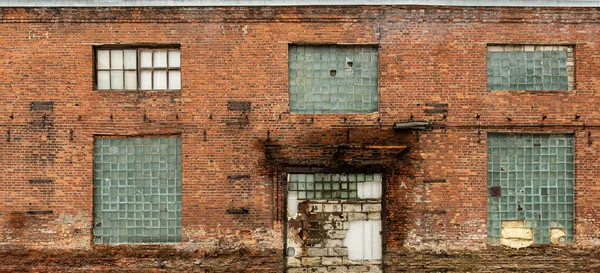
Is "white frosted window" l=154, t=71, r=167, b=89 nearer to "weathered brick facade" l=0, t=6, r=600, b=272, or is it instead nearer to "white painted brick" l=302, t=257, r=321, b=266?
"weathered brick facade" l=0, t=6, r=600, b=272

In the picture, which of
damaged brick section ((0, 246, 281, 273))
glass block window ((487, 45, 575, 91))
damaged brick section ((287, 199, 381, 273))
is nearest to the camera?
damaged brick section ((0, 246, 281, 273))

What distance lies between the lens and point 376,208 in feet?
37.6

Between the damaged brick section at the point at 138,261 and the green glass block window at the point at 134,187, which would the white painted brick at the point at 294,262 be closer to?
the damaged brick section at the point at 138,261

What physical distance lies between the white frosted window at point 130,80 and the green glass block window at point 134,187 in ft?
3.99

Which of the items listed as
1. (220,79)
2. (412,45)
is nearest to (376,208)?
(412,45)

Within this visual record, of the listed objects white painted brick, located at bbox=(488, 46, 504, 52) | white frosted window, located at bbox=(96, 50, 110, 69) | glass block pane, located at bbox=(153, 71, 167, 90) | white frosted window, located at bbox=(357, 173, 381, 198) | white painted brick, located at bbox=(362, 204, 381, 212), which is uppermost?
white painted brick, located at bbox=(488, 46, 504, 52)

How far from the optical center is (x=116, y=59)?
456 inches

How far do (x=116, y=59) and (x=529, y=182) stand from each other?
9.87 m

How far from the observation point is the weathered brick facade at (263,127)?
1135cm

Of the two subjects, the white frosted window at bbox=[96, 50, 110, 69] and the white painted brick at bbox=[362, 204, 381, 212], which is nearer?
the white painted brick at bbox=[362, 204, 381, 212]

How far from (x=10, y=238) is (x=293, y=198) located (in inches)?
253

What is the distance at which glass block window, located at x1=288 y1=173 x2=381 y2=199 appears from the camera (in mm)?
11484

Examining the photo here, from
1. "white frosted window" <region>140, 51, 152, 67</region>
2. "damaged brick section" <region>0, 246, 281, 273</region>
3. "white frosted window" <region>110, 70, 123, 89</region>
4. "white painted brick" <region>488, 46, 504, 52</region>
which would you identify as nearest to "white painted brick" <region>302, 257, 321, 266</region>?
"damaged brick section" <region>0, 246, 281, 273</region>

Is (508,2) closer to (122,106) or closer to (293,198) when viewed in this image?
(293,198)
